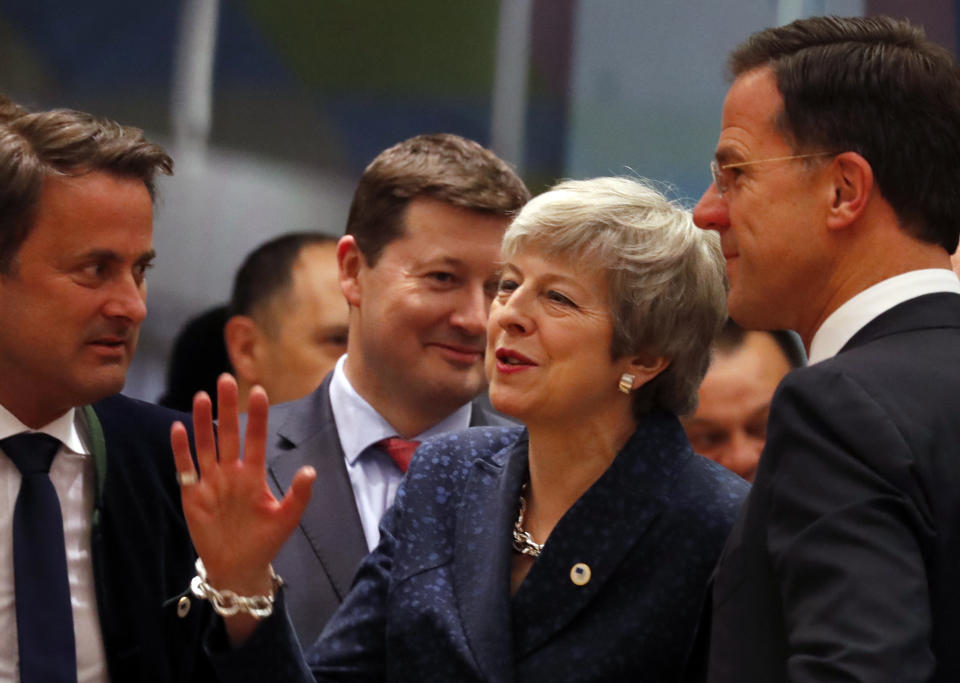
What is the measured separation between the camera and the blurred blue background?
433 centimetres

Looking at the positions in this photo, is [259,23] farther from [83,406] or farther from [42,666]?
[42,666]

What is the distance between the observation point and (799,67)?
6.68ft

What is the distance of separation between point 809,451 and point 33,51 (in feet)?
11.0

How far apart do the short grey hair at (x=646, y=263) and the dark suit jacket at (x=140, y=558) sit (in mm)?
807

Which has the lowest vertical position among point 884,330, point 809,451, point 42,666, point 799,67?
point 42,666

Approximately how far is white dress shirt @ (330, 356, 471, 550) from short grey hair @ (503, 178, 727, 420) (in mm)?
741

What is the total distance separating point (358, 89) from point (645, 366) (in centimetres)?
225

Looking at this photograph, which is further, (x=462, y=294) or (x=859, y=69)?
(x=462, y=294)

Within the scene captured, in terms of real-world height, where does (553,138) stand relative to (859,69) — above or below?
below

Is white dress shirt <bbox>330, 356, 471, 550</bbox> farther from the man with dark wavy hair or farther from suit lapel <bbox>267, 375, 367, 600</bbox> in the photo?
the man with dark wavy hair

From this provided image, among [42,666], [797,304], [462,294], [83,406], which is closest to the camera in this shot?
[797,304]

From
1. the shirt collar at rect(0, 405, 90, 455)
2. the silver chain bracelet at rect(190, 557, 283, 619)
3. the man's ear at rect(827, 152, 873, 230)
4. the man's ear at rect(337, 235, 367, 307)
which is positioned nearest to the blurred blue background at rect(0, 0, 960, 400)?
the man's ear at rect(337, 235, 367, 307)

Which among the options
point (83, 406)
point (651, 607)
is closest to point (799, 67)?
point (651, 607)

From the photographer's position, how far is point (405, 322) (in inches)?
125
